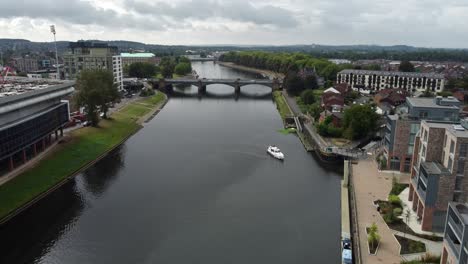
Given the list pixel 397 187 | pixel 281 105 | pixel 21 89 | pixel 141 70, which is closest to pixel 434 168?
pixel 397 187

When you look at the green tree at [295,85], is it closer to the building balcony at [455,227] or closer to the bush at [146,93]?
the bush at [146,93]

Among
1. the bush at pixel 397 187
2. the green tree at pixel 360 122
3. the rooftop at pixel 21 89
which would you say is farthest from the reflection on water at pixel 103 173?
the green tree at pixel 360 122

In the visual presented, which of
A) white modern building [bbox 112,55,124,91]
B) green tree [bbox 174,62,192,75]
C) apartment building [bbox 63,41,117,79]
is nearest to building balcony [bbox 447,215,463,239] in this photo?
white modern building [bbox 112,55,124,91]

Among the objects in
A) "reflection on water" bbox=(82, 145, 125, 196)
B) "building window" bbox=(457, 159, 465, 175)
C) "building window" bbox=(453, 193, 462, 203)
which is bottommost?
"reflection on water" bbox=(82, 145, 125, 196)

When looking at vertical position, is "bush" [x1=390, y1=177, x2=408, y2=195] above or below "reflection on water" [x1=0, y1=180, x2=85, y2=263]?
above

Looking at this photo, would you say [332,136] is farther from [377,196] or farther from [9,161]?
[9,161]

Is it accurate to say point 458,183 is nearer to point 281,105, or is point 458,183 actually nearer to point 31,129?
point 31,129

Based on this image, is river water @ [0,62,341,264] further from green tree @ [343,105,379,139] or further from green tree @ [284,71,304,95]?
green tree @ [284,71,304,95]
